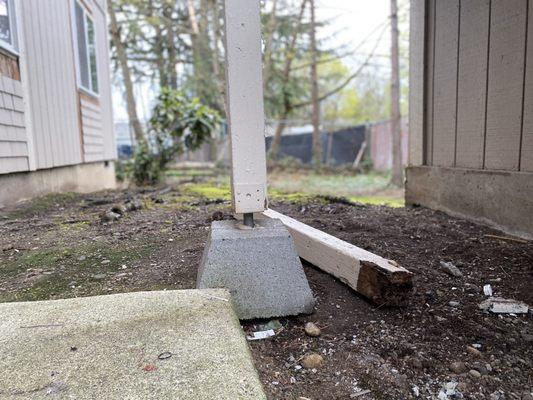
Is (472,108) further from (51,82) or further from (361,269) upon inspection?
(51,82)

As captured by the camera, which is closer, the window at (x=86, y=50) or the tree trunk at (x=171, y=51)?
the window at (x=86, y=50)

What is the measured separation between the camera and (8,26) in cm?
415

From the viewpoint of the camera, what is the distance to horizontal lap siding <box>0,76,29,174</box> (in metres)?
3.90

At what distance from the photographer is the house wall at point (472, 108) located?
8.98 ft

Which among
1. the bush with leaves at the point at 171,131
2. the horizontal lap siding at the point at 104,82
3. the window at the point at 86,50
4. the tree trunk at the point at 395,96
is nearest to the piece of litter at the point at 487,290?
the window at the point at 86,50

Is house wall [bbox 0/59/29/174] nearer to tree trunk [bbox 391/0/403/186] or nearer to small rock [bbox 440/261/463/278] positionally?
small rock [bbox 440/261/463/278]

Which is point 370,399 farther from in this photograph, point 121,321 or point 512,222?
point 512,222

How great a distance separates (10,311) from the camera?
158 cm

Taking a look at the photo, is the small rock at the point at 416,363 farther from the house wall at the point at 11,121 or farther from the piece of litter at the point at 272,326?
the house wall at the point at 11,121

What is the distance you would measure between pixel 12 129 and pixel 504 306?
426 cm

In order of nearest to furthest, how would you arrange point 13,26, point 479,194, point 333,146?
point 479,194 < point 13,26 < point 333,146

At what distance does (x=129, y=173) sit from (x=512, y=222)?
25.0ft

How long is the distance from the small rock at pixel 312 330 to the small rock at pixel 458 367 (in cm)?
48

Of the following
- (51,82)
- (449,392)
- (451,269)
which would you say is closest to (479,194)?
(451,269)
